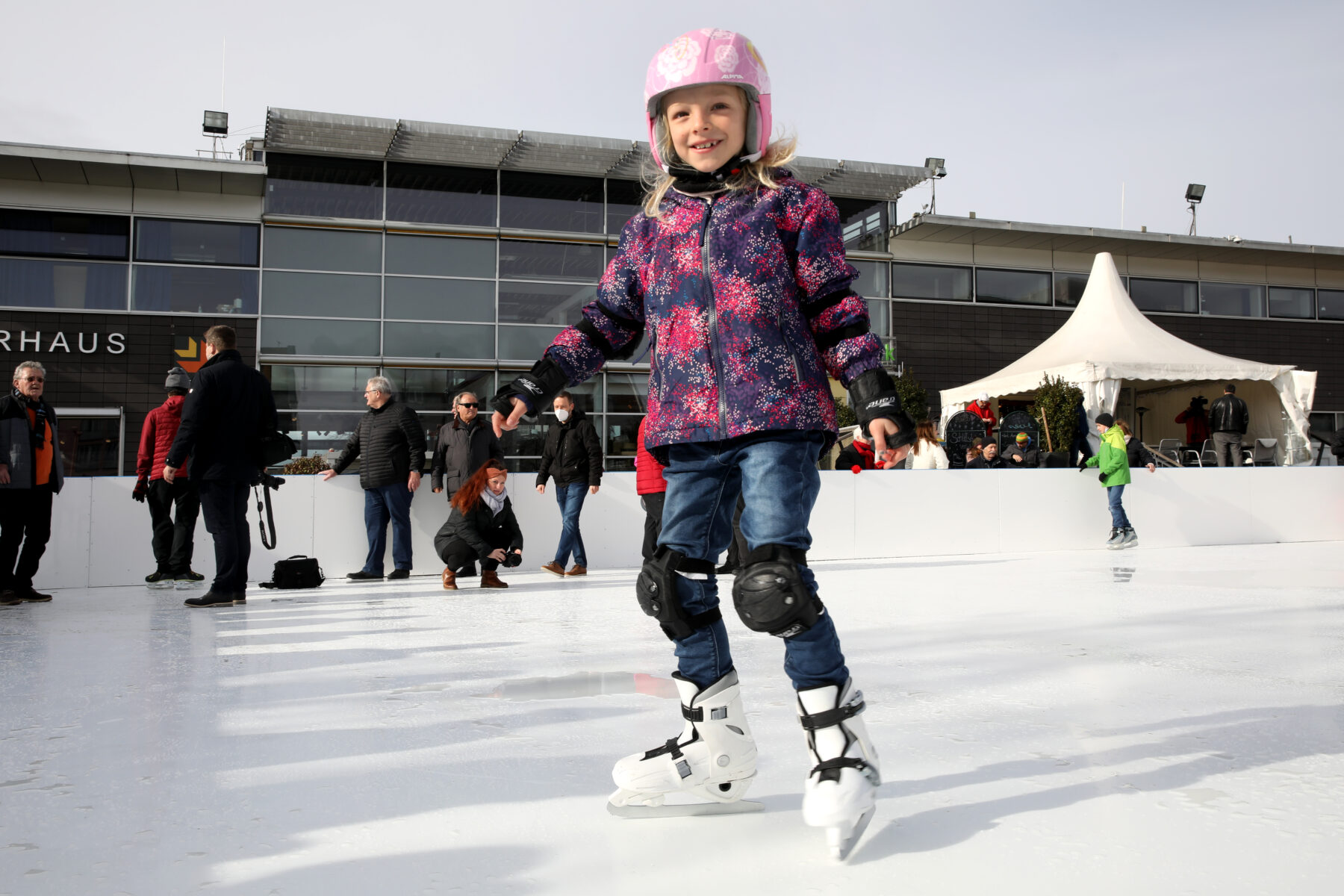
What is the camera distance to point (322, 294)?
1470cm

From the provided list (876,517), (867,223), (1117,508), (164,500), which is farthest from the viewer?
(867,223)

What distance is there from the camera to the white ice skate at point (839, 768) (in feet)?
4.66

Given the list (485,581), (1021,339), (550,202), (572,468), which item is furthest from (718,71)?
(1021,339)

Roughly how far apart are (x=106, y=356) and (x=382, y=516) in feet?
29.3

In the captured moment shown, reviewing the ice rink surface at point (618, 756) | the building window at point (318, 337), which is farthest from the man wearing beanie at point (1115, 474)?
the building window at point (318, 337)

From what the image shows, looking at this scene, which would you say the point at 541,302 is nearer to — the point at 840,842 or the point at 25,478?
the point at 25,478

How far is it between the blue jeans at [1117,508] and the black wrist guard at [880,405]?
29.3 ft

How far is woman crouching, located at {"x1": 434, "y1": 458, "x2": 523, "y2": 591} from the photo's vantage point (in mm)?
6539

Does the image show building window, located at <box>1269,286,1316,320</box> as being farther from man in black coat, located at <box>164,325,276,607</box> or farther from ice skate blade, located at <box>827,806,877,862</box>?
ice skate blade, located at <box>827,806,877,862</box>

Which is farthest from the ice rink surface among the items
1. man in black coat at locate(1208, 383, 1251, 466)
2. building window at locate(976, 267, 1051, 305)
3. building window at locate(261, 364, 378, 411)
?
building window at locate(976, 267, 1051, 305)

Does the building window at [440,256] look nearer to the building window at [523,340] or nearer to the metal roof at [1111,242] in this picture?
the building window at [523,340]

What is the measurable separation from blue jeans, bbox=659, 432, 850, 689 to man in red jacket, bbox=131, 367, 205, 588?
5.96 meters

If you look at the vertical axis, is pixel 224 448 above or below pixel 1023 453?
below

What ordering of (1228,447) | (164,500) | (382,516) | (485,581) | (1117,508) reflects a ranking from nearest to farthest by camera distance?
1. (485,581)
2. (164,500)
3. (382,516)
4. (1117,508)
5. (1228,447)
